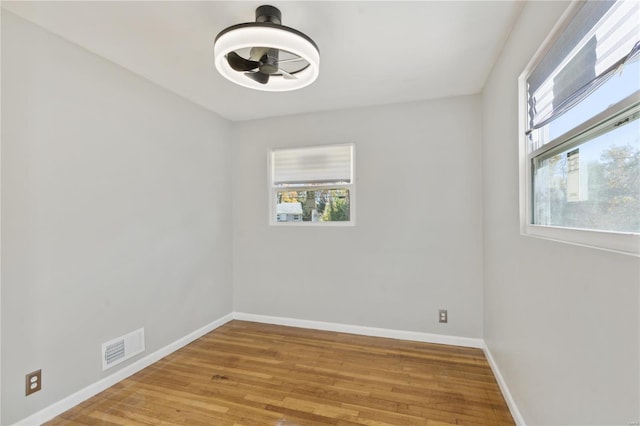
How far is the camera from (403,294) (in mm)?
3242

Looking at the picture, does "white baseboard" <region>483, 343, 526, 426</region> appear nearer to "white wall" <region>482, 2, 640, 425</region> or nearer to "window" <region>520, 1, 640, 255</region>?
"white wall" <region>482, 2, 640, 425</region>

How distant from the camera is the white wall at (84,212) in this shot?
1820 millimetres

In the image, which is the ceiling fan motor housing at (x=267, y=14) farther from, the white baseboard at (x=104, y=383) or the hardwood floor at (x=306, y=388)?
the white baseboard at (x=104, y=383)

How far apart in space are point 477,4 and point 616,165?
1279mm

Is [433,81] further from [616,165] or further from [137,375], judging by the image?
[137,375]

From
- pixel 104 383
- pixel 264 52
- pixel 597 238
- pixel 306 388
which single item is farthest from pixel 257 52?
pixel 104 383

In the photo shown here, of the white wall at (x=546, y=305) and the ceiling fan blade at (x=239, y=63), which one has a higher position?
the ceiling fan blade at (x=239, y=63)

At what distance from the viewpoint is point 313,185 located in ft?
11.9

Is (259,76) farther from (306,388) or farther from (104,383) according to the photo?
(104,383)

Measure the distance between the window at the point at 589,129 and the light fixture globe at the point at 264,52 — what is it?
1217 millimetres

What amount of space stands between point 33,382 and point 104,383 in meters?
0.52

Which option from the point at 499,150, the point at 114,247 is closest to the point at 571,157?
the point at 499,150

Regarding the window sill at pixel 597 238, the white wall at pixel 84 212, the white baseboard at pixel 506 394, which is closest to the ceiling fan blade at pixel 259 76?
the white wall at pixel 84 212

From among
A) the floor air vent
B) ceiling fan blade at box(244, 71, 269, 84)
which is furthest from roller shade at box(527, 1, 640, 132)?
the floor air vent
